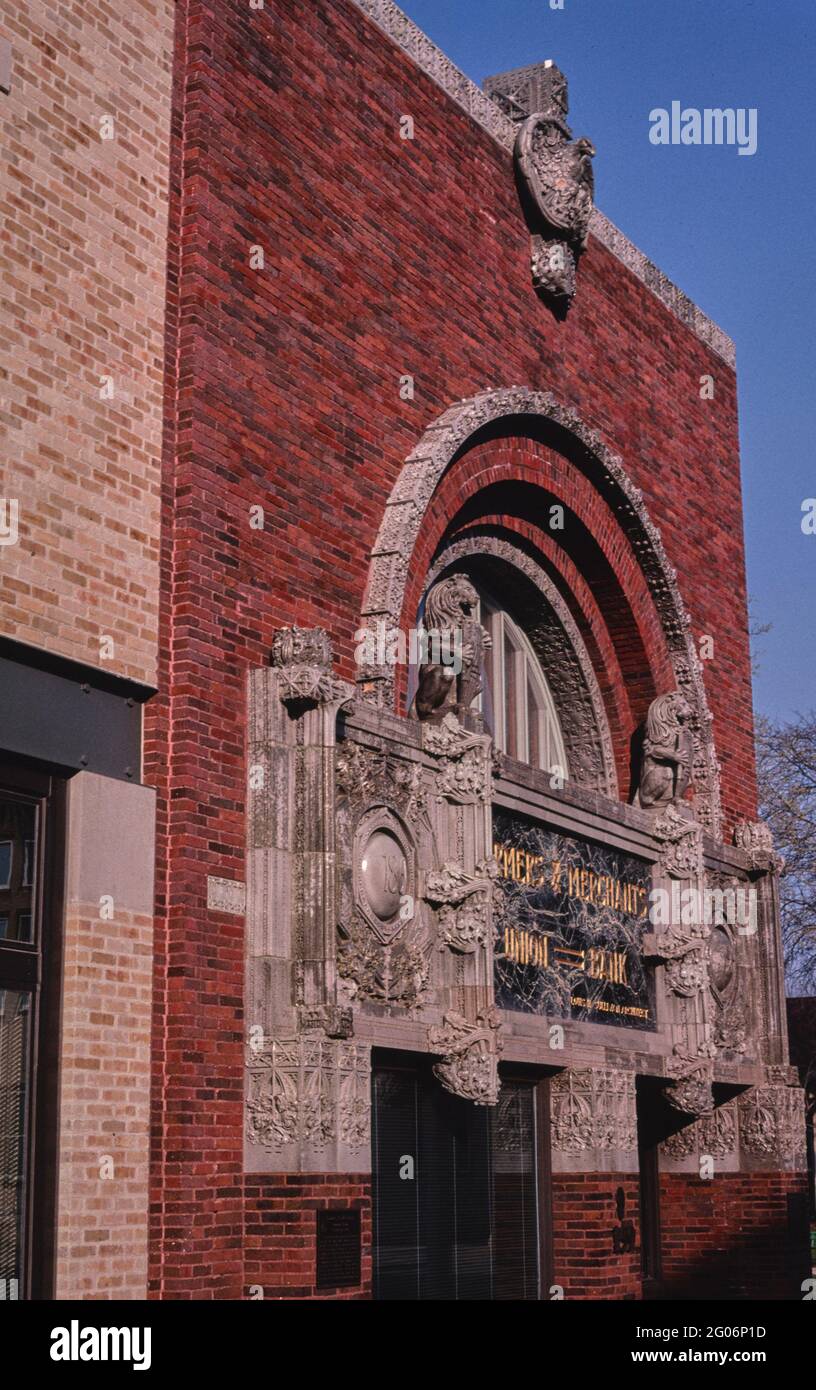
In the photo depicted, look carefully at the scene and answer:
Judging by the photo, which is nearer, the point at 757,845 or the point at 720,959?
the point at 720,959

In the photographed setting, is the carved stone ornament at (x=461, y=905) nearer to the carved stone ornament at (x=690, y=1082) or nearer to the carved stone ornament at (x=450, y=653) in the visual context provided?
the carved stone ornament at (x=450, y=653)

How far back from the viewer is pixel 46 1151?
33.4ft

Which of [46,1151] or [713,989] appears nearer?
[46,1151]

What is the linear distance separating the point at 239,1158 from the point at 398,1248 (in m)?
2.32

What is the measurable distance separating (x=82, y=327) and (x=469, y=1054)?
5423 millimetres

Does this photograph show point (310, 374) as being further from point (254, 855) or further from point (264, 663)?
point (254, 855)

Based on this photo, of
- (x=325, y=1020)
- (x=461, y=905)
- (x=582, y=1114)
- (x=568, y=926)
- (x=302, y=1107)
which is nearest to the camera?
(x=302, y=1107)

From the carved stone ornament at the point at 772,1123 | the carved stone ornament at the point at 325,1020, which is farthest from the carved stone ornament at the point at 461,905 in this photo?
the carved stone ornament at the point at 772,1123

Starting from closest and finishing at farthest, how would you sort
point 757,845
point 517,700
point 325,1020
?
1. point 325,1020
2. point 517,700
3. point 757,845

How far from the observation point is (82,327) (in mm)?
11172

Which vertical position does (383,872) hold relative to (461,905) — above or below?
above

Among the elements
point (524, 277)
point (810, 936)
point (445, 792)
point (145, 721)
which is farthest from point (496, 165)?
point (810, 936)

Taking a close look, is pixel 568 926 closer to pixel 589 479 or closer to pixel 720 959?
pixel 720 959

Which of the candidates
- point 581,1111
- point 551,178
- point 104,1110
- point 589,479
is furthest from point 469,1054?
point 551,178
